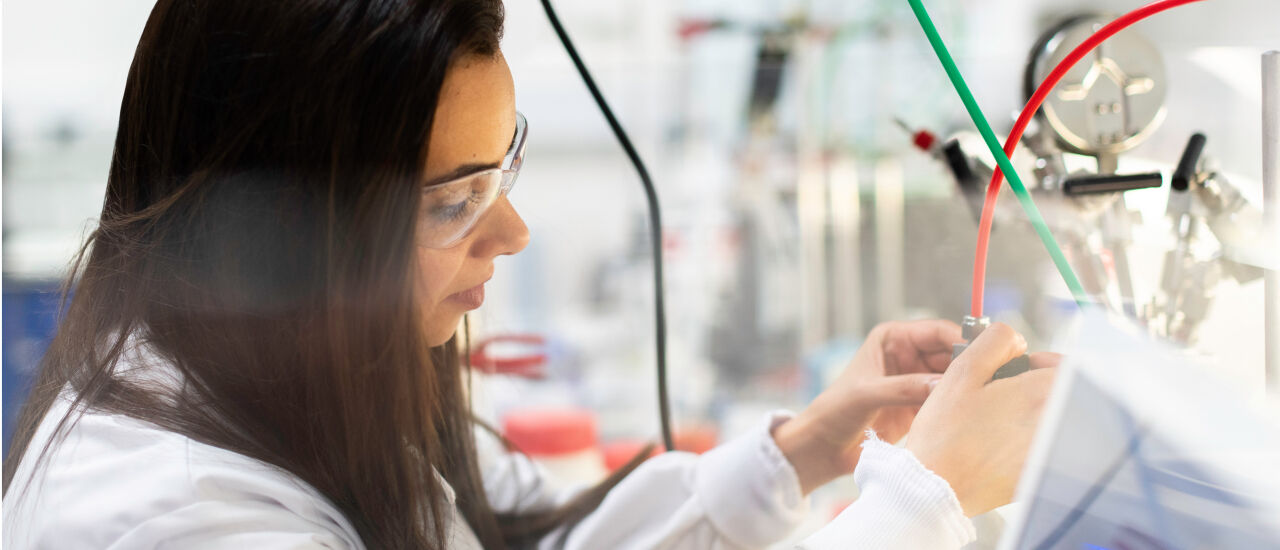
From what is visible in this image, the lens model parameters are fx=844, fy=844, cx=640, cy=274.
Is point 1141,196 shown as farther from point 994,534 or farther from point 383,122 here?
point 383,122

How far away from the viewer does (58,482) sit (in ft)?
1.52

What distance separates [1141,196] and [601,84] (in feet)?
1.66

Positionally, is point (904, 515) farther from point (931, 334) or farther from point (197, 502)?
point (197, 502)

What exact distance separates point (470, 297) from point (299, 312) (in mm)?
118

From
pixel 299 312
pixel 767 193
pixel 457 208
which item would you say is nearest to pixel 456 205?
pixel 457 208

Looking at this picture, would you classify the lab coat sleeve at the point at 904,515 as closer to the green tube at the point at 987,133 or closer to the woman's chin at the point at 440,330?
the green tube at the point at 987,133

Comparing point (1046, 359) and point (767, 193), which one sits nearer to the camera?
point (1046, 359)

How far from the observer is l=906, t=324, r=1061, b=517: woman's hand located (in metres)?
0.40

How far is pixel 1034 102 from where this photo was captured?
1.78 ft

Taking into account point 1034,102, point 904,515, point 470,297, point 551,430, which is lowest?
point 551,430

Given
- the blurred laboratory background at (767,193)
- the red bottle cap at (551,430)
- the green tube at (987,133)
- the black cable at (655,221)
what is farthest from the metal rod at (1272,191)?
the red bottle cap at (551,430)

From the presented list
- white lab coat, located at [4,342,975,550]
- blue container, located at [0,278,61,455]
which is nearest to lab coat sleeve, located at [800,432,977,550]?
white lab coat, located at [4,342,975,550]

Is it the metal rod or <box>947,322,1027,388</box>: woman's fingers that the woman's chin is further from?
the metal rod

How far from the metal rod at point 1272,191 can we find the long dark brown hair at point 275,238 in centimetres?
49
